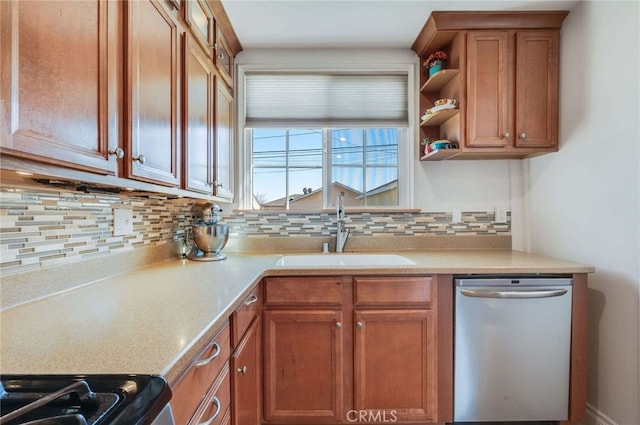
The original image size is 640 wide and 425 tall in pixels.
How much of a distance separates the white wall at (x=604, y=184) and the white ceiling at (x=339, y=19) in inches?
13.2

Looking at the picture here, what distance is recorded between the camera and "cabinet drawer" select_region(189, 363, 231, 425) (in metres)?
0.83

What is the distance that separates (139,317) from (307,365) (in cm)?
100

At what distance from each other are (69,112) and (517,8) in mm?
2270

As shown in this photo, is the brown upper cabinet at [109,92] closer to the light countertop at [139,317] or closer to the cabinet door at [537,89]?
the light countertop at [139,317]

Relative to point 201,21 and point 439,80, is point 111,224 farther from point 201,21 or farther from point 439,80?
point 439,80

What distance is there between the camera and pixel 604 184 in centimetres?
158

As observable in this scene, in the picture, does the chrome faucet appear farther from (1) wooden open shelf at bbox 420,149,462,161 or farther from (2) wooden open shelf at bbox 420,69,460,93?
(2) wooden open shelf at bbox 420,69,460,93

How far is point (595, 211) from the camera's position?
1.63 meters

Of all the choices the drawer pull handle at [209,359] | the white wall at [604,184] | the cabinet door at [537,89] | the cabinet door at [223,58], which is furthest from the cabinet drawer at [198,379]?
the cabinet door at [537,89]

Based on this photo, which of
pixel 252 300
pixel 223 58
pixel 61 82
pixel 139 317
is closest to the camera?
pixel 61 82

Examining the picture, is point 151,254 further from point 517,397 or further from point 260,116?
point 517,397

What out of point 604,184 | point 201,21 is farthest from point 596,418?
point 201,21

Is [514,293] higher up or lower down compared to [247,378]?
higher up

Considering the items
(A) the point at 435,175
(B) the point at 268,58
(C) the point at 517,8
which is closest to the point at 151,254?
(B) the point at 268,58
